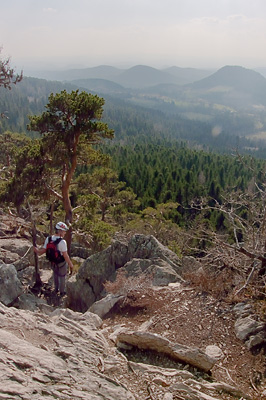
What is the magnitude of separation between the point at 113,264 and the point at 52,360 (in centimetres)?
725

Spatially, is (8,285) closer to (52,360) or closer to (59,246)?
(59,246)

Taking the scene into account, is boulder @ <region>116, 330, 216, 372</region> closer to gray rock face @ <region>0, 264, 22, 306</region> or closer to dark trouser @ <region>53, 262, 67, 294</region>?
dark trouser @ <region>53, 262, 67, 294</region>

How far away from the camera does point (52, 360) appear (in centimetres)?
498

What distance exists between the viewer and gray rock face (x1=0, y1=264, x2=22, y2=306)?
467 inches

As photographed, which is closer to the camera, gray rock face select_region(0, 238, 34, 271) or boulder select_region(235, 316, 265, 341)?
boulder select_region(235, 316, 265, 341)

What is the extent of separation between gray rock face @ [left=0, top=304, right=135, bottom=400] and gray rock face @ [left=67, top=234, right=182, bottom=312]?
→ 5015mm

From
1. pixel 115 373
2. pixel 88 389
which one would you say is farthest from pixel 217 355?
pixel 88 389

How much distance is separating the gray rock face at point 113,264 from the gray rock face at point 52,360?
502 cm

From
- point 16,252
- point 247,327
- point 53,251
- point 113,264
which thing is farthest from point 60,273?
point 16,252

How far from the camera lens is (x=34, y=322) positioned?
641 cm

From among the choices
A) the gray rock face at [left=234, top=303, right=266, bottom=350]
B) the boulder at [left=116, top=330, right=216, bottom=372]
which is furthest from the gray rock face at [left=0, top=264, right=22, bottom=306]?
the gray rock face at [left=234, top=303, right=266, bottom=350]

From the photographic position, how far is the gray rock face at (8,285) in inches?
467

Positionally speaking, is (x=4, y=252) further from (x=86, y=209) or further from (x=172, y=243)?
(x=172, y=243)

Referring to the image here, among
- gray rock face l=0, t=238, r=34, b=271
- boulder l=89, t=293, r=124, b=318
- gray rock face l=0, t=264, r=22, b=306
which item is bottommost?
gray rock face l=0, t=238, r=34, b=271
